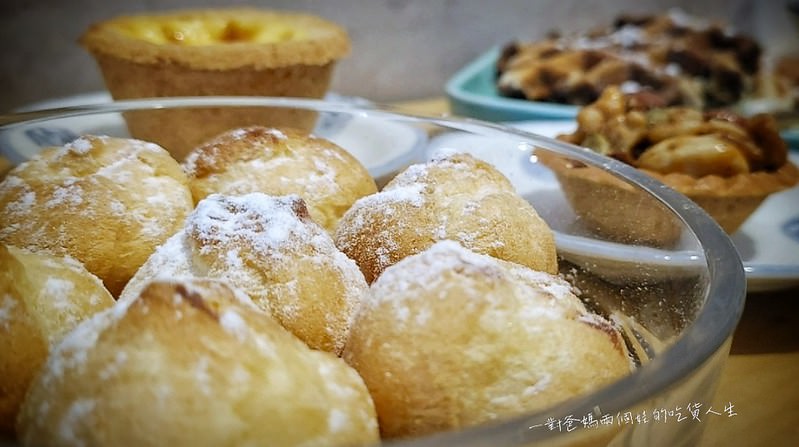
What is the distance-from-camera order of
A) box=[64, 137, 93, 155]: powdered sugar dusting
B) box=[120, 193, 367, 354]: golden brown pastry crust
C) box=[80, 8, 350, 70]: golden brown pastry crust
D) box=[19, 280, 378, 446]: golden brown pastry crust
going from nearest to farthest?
box=[19, 280, 378, 446]: golden brown pastry crust
box=[120, 193, 367, 354]: golden brown pastry crust
box=[64, 137, 93, 155]: powdered sugar dusting
box=[80, 8, 350, 70]: golden brown pastry crust

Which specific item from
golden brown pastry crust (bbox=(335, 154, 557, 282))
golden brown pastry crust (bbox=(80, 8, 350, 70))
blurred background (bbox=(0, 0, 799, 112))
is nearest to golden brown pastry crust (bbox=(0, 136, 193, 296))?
golden brown pastry crust (bbox=(335, 154, 557, 282))

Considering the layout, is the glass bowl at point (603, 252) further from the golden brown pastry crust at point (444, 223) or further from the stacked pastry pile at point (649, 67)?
the stacked pastry pile at point (649, 67)

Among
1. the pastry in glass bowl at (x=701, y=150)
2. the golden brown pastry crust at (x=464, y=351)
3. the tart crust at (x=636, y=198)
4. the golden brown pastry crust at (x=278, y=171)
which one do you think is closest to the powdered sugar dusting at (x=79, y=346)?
the golden brown pastry crust at (x=464, y=351)

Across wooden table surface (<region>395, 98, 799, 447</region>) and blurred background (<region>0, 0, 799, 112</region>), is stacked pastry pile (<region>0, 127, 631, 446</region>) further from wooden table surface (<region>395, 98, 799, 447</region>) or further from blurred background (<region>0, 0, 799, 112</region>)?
blurred background (<region>0, 0, 799, 112</region>)

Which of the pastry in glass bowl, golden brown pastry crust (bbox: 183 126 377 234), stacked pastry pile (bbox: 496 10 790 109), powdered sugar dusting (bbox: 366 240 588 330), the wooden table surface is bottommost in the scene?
the wooden table surface

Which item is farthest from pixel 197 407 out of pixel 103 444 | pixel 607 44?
pixel 607 44

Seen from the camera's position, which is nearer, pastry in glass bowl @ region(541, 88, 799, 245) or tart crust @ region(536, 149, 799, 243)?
tart crust @ region(536, 149, 799, 243)
